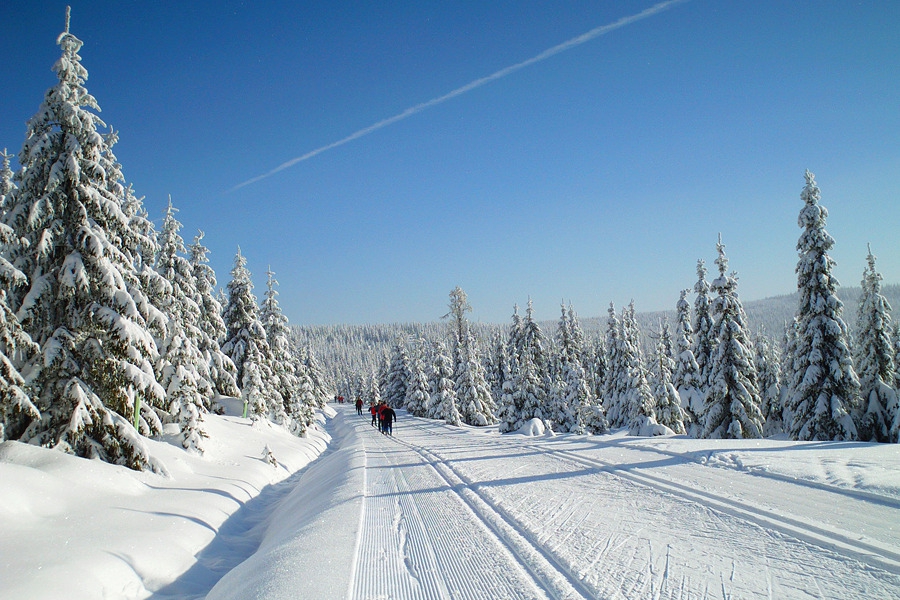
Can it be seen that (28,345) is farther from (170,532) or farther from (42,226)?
(170,532)

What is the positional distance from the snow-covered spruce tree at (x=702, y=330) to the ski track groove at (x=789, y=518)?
22016 millimetres

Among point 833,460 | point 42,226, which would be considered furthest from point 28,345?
point 833,460

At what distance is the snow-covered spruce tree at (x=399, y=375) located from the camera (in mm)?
65312

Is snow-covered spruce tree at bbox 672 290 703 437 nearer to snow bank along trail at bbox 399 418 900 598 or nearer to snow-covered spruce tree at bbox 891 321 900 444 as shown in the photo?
snow-covered spruce tree at bbox 891 321 900 444

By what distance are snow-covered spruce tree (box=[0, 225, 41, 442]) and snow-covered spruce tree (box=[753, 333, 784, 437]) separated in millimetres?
41705

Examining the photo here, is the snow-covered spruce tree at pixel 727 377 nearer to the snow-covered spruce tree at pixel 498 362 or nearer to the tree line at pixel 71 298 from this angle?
the tree line at pixel 71 298

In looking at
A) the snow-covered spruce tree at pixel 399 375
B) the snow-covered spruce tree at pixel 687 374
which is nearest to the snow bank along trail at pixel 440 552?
the snow-covered spruce tree at pixel 687 374

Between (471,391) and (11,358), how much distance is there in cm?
3486

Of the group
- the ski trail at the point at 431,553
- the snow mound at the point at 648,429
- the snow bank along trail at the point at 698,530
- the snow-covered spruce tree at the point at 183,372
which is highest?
the snow-covered spruce tree at the point at 183,372

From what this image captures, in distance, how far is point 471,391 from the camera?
42844mm

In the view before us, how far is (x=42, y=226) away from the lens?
1157 cm

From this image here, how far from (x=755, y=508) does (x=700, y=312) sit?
25.4 metres

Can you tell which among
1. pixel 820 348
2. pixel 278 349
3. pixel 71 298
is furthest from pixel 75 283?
pixel 820 348

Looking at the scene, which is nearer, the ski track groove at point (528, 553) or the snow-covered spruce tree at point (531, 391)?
the ski track groove at point (528, 553)
